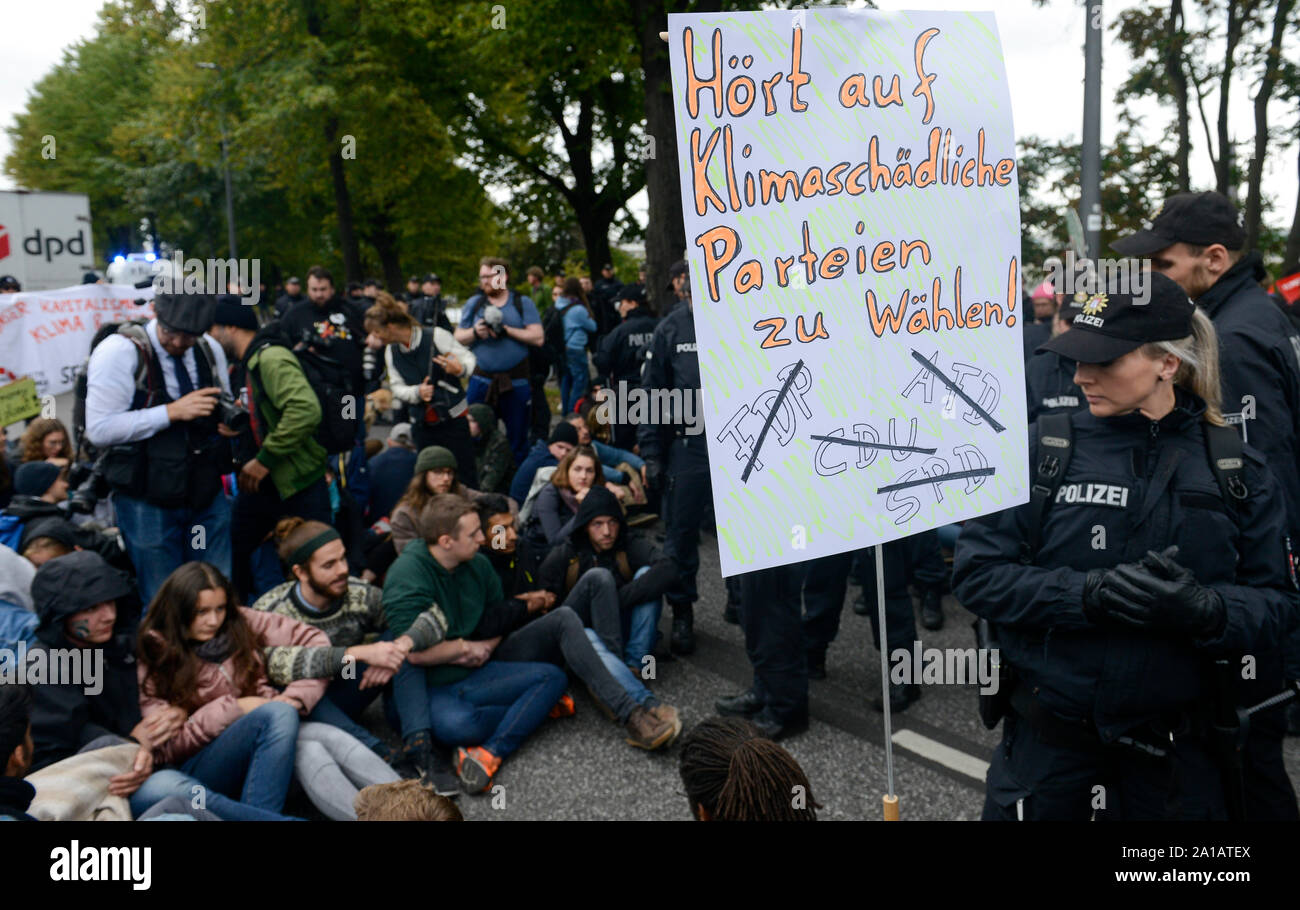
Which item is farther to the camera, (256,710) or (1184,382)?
(256,710)

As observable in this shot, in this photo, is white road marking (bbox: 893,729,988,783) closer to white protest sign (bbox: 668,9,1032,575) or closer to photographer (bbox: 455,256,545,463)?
white protest sign (bbox: 668,9,1032,575)

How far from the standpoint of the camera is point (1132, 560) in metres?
2.36

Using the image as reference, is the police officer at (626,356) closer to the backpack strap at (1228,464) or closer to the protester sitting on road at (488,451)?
the protester sitting on road at (488,451)

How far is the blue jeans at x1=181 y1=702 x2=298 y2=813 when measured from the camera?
382cm

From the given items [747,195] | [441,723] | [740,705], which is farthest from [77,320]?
[747,195]

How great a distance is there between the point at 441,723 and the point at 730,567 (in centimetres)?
271

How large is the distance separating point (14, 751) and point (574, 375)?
347 inches

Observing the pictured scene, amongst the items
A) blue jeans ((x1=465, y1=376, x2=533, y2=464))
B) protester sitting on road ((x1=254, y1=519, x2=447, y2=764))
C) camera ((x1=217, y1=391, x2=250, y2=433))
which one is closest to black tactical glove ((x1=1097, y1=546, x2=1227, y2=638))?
protester sitting on road ((x1=254, y1=519, x2=447, y2=764))

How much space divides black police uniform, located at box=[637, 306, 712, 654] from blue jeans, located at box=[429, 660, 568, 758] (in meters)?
1.25

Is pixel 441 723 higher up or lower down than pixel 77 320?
lower down
